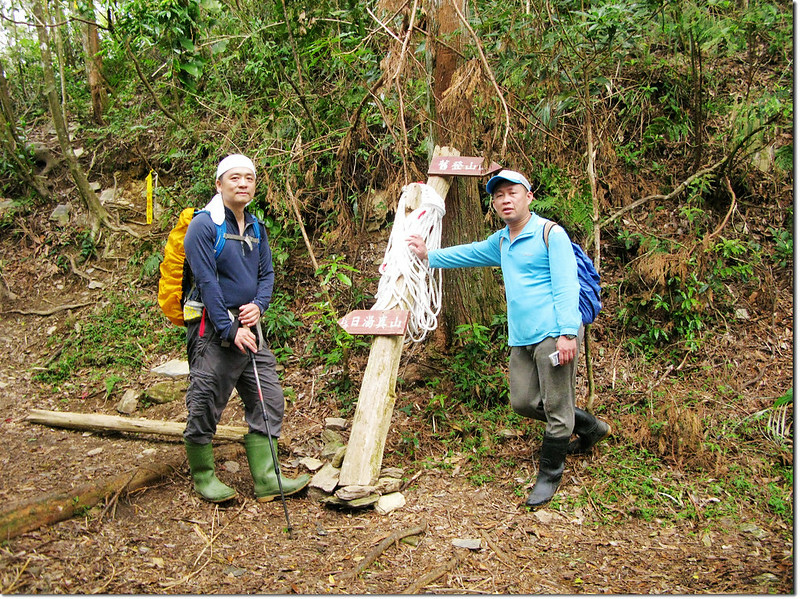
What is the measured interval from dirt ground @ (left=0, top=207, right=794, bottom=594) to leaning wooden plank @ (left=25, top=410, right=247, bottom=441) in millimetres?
92

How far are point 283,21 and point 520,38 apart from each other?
2.71 metres

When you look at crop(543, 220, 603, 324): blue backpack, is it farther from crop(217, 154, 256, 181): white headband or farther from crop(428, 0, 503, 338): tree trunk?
crop(217, 154, 256, 181): white headband

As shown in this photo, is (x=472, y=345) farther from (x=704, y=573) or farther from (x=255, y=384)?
(x=704, y=573)

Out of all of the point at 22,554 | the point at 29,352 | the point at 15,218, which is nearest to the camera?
the point at 22,554

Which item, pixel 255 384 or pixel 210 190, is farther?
pixel 210 190

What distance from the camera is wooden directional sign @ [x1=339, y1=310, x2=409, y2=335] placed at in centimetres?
390

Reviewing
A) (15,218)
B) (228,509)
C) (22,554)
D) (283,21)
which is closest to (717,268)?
(228,509)

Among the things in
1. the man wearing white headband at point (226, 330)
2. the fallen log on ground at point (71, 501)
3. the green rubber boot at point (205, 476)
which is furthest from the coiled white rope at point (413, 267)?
the fallen log on ground at point (71, 501)

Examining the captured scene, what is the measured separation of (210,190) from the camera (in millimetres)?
7207

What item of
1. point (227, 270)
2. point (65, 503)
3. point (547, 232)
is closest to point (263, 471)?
point (65, 503)

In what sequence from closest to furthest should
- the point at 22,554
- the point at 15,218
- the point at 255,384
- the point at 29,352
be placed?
the point at 22,554
the point at 255,384
the point at 29,352
the point at 15,218

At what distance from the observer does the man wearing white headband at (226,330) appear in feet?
11.5

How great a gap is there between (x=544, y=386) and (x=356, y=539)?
4.63 feet

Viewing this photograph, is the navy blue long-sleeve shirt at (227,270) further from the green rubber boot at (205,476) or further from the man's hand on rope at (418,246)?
the man's hand on rope at (418,246)
